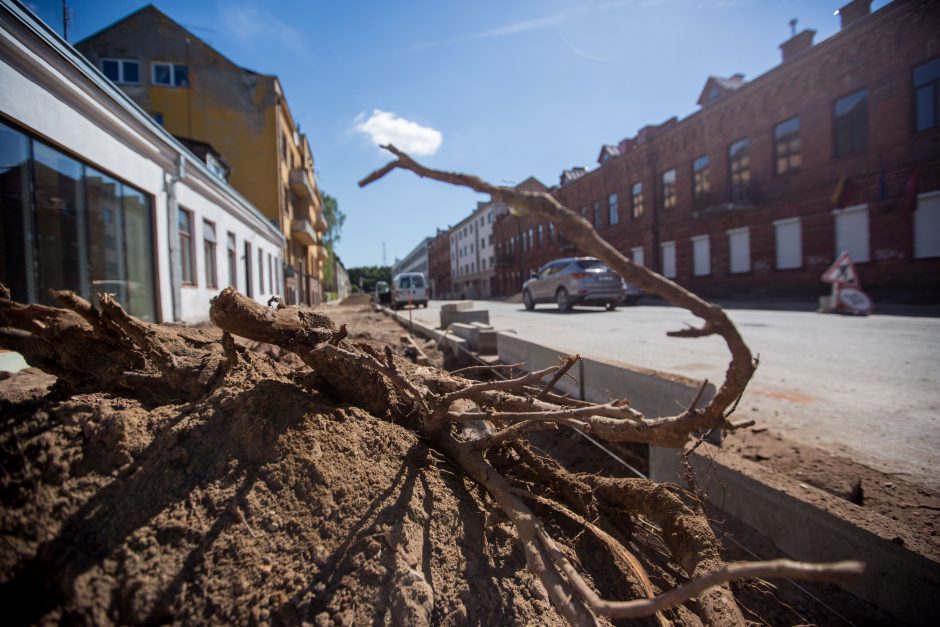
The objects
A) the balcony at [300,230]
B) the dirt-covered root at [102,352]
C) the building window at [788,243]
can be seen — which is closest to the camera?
the dirt-covered root at [102,352]

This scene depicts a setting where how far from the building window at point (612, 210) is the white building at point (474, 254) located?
19329 millimetres

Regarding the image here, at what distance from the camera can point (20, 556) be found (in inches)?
42.5

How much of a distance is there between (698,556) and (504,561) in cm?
70

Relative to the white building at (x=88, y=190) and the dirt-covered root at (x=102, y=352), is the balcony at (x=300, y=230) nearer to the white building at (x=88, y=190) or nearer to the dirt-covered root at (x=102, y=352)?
the white building at (x=88, y=190)

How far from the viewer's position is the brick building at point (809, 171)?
577 inches

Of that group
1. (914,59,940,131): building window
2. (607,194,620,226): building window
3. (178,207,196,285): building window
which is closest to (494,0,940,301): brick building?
(914,59,940,131): building window

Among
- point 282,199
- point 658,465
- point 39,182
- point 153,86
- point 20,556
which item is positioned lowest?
point 658,465

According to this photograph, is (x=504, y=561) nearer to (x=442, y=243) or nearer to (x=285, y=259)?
(x=285, y=259)

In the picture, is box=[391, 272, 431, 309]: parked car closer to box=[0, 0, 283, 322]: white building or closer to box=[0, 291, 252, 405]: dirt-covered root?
box=[0, 0, 283, 322]: white building

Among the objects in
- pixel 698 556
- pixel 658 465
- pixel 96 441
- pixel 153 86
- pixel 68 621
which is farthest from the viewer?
pixel 153 86

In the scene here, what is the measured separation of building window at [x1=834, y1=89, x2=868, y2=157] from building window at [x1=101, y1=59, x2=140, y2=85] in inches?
1160

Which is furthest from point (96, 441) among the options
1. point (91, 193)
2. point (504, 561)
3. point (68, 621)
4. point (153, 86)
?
point (153, 86)

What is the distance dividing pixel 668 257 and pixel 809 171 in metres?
8.15

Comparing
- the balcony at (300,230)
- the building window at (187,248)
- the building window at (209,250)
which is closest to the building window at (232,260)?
the building window at (209,250)
